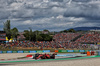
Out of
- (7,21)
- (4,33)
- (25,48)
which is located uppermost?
(7,21)

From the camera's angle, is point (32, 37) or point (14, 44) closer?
point (14, 44)

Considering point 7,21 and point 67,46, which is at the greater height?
point 7,21

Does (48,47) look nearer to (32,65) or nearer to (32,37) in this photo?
(32,37)

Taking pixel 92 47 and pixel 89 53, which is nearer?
pixel 89 53

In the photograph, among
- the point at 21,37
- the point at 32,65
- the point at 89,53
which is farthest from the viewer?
the point at 21,37

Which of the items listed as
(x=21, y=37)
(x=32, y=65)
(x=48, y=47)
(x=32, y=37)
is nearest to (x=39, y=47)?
(x=48, y=47)

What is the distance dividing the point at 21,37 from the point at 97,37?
5296cm

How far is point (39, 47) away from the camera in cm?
6062

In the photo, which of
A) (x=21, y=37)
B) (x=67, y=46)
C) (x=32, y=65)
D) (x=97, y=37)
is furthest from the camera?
(x=21, y=37)

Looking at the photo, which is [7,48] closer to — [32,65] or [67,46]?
[67,46]

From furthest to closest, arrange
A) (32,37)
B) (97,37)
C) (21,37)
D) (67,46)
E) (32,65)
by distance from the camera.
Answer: (21,37)
(32,37)
(97,37)
(67,46)
(32,65)

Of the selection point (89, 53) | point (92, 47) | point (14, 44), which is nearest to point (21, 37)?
point (14, 44)

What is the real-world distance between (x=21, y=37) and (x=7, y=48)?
50565mm

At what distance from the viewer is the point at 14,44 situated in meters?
61.7
